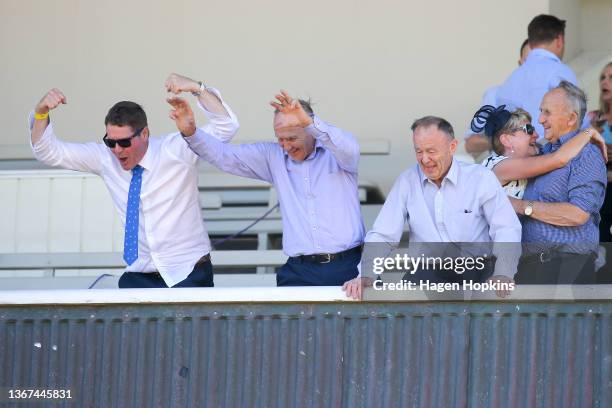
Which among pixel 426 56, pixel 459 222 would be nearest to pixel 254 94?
pixel 426 56

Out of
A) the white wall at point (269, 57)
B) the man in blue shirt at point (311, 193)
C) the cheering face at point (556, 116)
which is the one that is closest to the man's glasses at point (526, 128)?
the cheering face at point (556, 116)

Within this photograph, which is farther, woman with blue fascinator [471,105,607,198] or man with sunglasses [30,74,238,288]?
man with sunglasses [30,74,238,288]

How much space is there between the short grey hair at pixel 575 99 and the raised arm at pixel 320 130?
908 mm

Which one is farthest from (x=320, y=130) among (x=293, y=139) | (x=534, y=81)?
(x=534, y=81)

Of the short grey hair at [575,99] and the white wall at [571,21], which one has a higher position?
the white wall at [571,21]

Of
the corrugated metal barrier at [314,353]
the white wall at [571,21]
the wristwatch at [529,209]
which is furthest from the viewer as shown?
the white wall at [571,21]

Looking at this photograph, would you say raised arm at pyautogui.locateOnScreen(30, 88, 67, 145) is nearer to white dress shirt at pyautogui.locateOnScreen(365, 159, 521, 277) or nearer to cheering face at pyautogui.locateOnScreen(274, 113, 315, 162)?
cheering face at pyautogui.locateOnScreen(274, 113, 315, 162)

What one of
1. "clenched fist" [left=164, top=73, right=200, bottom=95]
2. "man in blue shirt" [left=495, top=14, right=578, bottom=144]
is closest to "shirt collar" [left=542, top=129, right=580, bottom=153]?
"man in blue shirt" [left=495, top=14, right=578, bottom=144]

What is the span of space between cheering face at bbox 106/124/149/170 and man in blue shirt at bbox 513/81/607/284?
1651mm

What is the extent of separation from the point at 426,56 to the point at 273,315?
11.9ft

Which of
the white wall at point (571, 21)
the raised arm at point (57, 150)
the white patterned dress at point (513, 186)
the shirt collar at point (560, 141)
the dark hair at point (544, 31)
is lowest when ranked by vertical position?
the white patterned dress at point (513, 186)

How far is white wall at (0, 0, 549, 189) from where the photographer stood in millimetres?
9078

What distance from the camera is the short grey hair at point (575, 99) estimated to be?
6.20m

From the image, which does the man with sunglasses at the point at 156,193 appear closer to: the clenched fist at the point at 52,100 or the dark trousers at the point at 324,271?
the clenched fist at the point at 52,100
